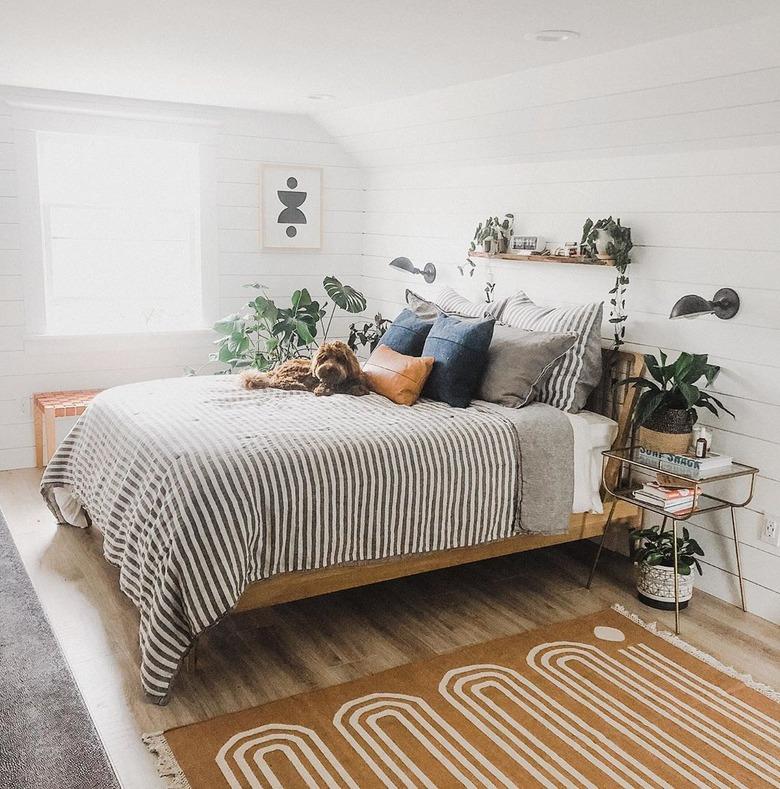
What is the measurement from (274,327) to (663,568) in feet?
9.00

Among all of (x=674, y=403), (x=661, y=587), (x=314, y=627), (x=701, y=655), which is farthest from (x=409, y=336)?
(x=701, y=655)

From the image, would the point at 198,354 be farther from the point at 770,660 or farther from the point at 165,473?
the point at 770,660

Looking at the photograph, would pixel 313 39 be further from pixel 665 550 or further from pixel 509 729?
pixel 509 729

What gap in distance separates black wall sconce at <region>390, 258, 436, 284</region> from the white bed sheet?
177 centimetres

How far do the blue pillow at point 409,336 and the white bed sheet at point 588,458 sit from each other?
84cm

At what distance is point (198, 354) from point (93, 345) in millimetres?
675

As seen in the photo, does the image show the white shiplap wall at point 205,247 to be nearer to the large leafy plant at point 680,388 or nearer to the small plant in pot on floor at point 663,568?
the large leafy plant at point 680,388

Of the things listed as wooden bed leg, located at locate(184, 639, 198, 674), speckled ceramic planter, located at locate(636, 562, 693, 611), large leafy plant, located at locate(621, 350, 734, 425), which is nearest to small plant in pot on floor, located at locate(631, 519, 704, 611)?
speckled ceramic planter, located at locate(636, 562, 693, 611)

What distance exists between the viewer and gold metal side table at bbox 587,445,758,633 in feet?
10.2

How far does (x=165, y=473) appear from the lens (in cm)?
271

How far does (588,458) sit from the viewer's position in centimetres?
344

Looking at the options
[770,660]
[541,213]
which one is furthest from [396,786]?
[541,213]

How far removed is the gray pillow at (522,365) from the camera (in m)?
3.48

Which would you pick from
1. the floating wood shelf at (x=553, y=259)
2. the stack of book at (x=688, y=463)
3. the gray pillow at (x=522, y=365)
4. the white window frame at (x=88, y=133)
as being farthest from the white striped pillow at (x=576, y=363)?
the white window frame at (x=88, y=133)
